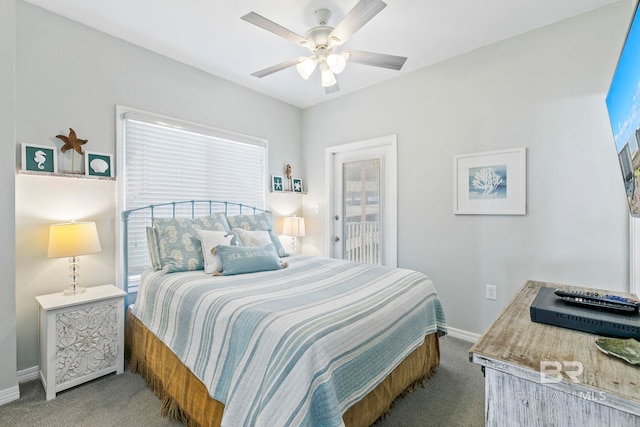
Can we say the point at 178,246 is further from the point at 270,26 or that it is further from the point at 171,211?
the point at 270,26

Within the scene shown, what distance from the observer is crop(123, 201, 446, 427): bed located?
3.98ft

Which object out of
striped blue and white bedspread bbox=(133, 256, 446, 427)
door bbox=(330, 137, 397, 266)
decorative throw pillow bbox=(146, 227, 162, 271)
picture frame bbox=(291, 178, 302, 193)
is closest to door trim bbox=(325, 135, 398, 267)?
door bbox=(330, 137, 397, 266)

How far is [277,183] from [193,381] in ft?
8.72

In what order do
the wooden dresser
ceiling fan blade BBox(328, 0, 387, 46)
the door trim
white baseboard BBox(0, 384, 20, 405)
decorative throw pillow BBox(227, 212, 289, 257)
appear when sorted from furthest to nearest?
1. the door trim
2. decorative throw pillow BBox(227, 212, 289, 257)
3. white baseboard BBox(0, 384, 20, 405)
4. ceiling fan blade BBox(328, 0, 387, 46)
5. the wooden dresser

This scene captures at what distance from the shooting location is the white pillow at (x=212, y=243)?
2332 mm

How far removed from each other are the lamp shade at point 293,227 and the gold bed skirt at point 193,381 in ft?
6.28

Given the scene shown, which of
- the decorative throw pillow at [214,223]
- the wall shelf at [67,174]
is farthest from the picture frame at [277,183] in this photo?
the wall shelf at [67,174]

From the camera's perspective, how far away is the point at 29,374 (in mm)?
2148

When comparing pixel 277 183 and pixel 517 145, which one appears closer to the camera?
pixel 517 145

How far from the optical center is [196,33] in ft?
8.27

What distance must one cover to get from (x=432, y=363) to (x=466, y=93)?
2410 mm

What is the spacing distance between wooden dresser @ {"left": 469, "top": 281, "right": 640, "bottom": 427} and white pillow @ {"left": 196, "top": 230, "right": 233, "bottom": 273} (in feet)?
6.34

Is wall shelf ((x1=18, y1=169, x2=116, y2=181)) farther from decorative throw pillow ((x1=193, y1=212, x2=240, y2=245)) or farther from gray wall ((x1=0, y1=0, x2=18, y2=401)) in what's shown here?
decorative throw pillow ((x1=193, y1=212, x2=240, y2=245))

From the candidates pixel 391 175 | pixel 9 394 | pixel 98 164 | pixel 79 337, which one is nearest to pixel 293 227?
pixel 391 175
